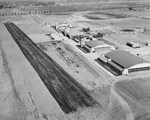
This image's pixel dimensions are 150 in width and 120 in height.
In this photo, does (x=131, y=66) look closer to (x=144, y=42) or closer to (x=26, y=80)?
(x=26, y=80)

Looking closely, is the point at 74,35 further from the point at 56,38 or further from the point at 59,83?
the point at 59,83

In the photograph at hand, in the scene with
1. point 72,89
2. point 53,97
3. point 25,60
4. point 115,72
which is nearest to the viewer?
point 53,97

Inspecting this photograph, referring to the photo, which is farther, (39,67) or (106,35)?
(106,35)

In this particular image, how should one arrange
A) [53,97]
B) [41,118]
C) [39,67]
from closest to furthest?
[41,118] → [53,97] → [39,67]

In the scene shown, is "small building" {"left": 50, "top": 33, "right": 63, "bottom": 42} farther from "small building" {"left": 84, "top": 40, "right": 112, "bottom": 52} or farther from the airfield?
"small building" {"left": 84, "top": 40, "right": 112, "bottom": 52}

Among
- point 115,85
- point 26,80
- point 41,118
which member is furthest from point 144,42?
point 41,118
